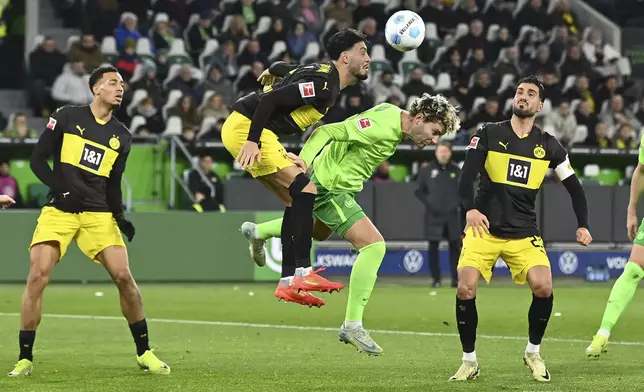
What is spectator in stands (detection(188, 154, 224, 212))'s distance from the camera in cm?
2209

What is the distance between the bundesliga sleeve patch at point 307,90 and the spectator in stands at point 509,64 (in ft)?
59.5

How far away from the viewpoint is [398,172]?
2444 centimetres

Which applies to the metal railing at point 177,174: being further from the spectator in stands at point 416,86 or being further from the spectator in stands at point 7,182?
the spectator in stands at point 416,86

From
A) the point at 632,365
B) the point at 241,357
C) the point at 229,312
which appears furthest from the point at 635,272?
the point at 229,312

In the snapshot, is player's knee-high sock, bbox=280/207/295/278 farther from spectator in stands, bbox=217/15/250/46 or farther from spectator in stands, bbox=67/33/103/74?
spectator in stands, bbox=217/15/250/46

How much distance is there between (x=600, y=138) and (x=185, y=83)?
843 centimetres

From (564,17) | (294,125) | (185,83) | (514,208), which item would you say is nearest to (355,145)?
(294,125)

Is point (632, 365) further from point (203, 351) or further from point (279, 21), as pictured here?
point (279, 21)

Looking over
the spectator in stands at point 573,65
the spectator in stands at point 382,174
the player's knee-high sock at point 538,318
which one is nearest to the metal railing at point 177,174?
the spectator in stands at point 382,174

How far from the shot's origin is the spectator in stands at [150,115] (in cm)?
2302

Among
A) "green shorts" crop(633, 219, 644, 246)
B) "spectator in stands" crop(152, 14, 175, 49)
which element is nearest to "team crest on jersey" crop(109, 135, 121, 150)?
"green shorts" crop(633, 219, 644, 246)

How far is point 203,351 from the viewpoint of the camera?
39.9 ft

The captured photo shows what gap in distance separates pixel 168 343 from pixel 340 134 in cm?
394

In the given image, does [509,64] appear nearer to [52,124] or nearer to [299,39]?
[299,39]
